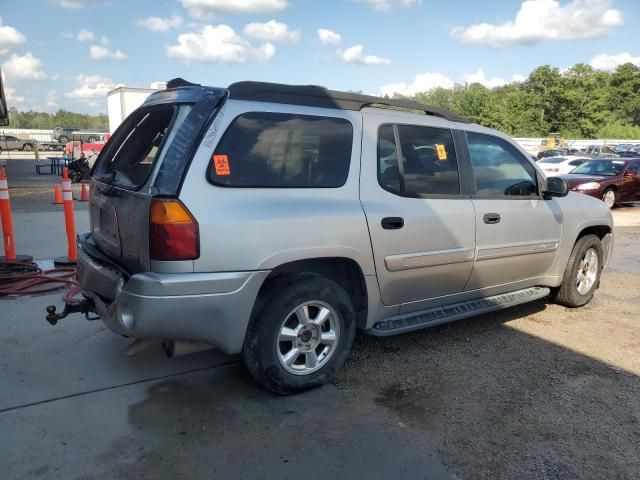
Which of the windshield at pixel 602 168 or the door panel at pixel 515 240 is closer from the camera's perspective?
the door panel at pixel 515 240

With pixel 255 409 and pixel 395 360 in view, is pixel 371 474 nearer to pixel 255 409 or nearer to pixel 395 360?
pixel 255 409

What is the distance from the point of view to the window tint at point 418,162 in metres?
3.71

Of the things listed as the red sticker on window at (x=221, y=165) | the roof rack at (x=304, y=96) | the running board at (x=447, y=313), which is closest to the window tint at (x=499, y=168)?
the roof rack at (x=304, y=96)

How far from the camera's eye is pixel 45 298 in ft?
17.1

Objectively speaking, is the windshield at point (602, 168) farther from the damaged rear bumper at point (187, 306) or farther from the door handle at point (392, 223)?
the damaged rear bumper at point (187, 306)

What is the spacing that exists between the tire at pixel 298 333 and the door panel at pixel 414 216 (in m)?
0.40

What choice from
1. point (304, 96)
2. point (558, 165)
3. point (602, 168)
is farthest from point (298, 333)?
point (558, 165)

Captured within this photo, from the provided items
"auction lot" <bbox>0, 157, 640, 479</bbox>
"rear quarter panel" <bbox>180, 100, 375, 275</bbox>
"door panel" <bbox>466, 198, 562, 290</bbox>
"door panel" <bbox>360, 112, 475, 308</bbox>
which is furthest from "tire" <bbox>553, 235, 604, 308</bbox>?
"rear quarter panel" <bbox>180, 100, 375, 275</bbox>

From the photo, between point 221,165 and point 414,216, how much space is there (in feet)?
4.75

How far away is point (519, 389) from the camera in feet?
11.9

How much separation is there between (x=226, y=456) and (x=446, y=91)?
110 metres

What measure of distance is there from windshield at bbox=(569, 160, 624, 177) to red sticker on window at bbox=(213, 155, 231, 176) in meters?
14.5

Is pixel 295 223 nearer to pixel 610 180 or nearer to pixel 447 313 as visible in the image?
pixel 447 313

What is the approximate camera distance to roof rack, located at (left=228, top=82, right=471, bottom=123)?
3173 mm
